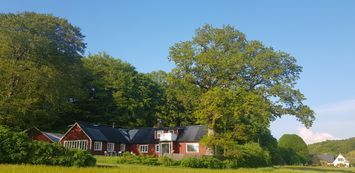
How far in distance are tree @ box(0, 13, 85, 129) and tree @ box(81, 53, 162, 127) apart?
14.1 metres

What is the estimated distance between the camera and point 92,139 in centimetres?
5691

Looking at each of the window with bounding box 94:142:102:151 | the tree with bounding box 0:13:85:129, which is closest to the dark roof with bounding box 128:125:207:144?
the window with bounding box 94:142:102:151

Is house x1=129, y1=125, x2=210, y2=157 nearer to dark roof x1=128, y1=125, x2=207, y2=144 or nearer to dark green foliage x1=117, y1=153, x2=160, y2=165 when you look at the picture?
dark roof x1=128, y1=125, x2=207, y2=144

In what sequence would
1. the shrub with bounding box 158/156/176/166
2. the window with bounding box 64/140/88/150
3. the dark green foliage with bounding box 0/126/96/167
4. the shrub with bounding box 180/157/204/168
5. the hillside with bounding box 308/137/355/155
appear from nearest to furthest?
1. the dark green foliage with bounding box 0/126/96/167
2. the shrub with bounding box 180/157/204/168
3. the shrub with bounding box 158/156/176/166
4. the window with bounding box 64/140/88/150
5. the hillside with bounding box 308/137/355/155

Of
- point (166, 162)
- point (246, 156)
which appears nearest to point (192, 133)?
point (246, 156)

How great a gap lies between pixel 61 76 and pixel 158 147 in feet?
66.5

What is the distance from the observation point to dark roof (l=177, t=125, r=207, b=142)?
2307 inches

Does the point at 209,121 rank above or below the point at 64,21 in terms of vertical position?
below

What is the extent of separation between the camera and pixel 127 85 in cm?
7575

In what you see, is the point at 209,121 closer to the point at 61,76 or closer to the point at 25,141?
the point at 61,76

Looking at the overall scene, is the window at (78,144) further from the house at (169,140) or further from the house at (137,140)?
the house at (169,140)


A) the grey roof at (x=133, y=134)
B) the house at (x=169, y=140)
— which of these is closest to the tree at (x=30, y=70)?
the grey roof at (x=133, y=134)

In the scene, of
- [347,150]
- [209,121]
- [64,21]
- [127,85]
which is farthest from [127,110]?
[347,150]

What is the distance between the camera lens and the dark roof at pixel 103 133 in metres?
57.8
